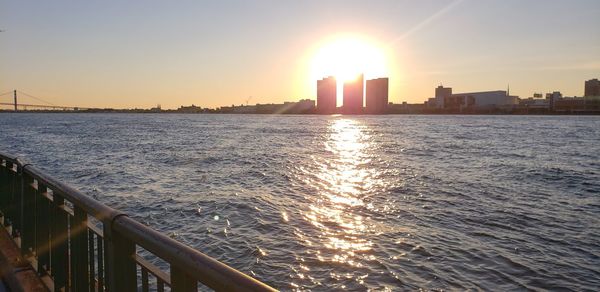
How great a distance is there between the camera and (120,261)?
2982mm

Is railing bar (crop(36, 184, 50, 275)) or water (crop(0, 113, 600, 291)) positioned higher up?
railing bar (crop(36, 184, 50, 275))

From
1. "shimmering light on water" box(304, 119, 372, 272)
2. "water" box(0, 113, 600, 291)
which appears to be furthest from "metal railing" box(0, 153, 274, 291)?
"shimmering light on water" box(304, 119, 372, 272)

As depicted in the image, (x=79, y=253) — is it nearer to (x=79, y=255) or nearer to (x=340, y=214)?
(x=79, y=255)

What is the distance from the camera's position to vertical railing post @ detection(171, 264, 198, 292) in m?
2.30

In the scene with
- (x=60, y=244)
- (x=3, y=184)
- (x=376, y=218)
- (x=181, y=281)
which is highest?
(x=181, y=281)

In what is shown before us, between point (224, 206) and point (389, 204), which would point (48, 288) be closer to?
point (224, 206)

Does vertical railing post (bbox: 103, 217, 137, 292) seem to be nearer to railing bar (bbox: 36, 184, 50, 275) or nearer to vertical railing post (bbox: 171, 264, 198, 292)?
vertical railing post (bbox: 171, 264, 198, 292)

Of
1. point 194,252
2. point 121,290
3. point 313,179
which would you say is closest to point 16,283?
point 121,290

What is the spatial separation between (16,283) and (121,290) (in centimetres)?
280

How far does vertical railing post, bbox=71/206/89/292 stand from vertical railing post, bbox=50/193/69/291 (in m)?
0.32

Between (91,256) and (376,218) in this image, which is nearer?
(91,256)

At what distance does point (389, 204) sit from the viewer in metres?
18.7

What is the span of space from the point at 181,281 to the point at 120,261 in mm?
878

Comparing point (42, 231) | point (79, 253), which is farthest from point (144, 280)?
point (42, 231)
